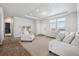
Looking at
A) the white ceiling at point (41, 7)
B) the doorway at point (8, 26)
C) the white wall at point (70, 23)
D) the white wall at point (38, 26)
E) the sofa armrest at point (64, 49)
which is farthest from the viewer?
the doorway at point (8, 26)

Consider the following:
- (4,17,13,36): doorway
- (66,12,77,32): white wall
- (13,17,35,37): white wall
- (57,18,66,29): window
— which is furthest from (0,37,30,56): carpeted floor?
(4,17,13,36): doorway

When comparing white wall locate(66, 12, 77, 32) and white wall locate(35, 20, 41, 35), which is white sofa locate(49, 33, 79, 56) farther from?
white wall locate(35, 20, 41, 35)

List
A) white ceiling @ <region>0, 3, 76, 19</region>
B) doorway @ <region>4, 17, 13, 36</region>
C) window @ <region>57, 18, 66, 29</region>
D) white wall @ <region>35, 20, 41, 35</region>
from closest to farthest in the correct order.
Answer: white ceiling @ <region>0, 3, 76, 19</region> → window @ <region>57, 18, 66, 29</region> → white wall @ <region>35, 20, 41, 35</region> → doorway @ <region>4, 17, 13, 36</region>

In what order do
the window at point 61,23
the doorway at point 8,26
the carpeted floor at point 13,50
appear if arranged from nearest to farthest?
the carpeted floor at point 13,50, the window at point 61,23, the doorway at point 8,26

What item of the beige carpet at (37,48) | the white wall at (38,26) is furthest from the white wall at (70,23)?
the white wall at (38,26)

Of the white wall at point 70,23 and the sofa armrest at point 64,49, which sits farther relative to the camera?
the white wall at point 70,23

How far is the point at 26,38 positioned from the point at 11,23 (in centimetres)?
547

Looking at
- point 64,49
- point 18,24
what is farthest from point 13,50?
point 18,24

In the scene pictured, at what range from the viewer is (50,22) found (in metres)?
8.52

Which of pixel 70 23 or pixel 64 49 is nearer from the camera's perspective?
pixel 64 49

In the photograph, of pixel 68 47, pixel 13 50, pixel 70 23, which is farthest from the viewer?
pixel 70 23

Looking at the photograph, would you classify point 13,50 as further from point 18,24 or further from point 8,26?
point 8,26

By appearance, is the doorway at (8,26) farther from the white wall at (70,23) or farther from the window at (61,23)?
the white wall at (70,23)

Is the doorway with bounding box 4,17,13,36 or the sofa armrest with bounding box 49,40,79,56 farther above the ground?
the doorway with bounding box 4,17,13,36
